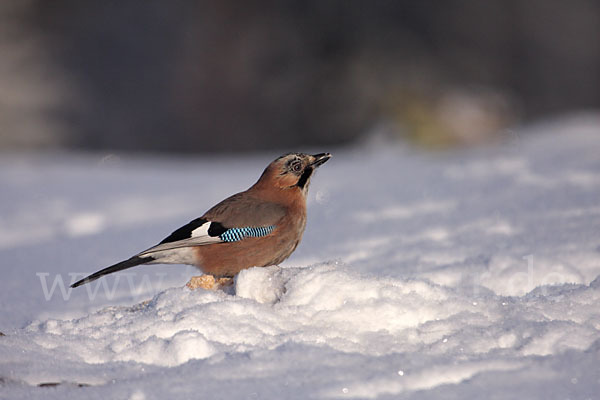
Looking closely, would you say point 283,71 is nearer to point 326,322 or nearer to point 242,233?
point 242,233

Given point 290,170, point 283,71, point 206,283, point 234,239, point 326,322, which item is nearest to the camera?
point 326,322

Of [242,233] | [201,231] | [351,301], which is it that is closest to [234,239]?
[242,233]

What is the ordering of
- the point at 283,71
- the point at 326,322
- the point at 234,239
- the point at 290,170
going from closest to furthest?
the point at 326,322
the point at 234,239
the point at 290,170
the point at 283,71

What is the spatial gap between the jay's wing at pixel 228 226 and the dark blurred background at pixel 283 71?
25.4 feet

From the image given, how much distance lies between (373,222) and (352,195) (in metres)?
1.12

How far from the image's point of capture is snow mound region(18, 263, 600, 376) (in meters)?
2.76

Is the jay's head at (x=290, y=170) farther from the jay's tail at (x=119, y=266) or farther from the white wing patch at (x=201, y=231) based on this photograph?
the jay's tail at (x=119, y=266)

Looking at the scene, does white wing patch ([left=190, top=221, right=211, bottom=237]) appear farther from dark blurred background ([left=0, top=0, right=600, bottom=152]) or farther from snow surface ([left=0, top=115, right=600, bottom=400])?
dark blurred background ([left=0, top=0, right=600, bottom=152])

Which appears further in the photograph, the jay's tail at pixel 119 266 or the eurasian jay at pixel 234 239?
the eurasian jay at pixel 234 239

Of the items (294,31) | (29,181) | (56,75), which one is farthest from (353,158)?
(56,75)

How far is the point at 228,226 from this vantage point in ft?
12.2

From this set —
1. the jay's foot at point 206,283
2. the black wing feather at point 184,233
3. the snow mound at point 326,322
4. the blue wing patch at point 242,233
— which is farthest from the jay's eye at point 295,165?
the snow mound at point 326,322

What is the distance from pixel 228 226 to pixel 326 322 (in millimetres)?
946

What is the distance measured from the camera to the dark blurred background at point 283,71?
1365 cm
